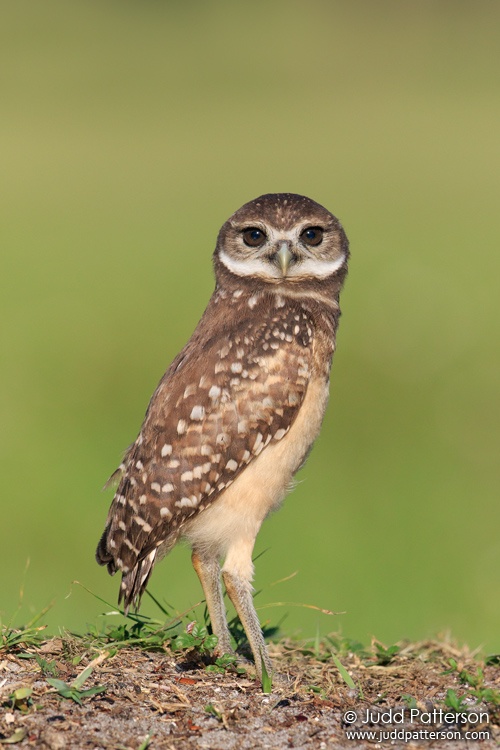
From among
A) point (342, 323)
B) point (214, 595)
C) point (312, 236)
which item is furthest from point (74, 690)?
point (342, 323)

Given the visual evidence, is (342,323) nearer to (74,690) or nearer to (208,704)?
(208,704)

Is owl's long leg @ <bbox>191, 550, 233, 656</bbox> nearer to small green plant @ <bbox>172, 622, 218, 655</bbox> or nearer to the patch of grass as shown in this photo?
small green plant @ <bbox>172, 622, 218, 655</bbox>

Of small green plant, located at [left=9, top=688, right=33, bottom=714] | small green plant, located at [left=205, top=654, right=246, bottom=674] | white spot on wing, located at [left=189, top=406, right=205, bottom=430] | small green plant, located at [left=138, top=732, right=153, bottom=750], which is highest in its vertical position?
white spot on wing, located at [left=189, top=406, right=205, bottom=430]

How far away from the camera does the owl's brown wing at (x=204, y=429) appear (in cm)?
525

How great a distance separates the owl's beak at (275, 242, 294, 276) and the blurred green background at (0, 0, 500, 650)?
212 cm

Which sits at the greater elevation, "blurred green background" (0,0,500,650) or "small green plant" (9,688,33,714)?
"blurred green background" (0,0,500,650)

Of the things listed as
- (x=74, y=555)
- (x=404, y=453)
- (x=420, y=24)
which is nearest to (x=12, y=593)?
(x=74, y=555)

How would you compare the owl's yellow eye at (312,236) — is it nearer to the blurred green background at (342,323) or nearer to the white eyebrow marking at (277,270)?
the white eyebrow marking at (277,270)

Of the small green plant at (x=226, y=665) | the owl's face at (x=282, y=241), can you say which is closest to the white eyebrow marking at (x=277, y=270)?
the owl's face at (x=282, y=241)

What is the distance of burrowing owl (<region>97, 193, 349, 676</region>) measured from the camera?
17.3 feet

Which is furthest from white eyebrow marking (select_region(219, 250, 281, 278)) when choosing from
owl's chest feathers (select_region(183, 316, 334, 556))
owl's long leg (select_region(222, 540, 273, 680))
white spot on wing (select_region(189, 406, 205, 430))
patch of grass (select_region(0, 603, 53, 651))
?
patch of grass (select_region(0, 603, 53, 651))

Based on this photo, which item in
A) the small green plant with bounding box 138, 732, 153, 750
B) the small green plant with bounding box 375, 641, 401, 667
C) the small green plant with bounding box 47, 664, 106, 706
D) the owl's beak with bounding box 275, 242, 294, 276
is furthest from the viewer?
the owl's beak with bounding box 275, 242, 294, 276

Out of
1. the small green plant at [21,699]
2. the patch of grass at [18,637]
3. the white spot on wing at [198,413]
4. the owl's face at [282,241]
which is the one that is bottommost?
the small green plant at [21,699]

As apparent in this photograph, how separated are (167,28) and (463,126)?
73.6 feet
